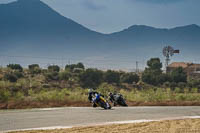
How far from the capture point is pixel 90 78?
55969 mm

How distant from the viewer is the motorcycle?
56.9 feet

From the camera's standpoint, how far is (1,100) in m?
22.9

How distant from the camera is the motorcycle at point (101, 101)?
→ 17.3 m

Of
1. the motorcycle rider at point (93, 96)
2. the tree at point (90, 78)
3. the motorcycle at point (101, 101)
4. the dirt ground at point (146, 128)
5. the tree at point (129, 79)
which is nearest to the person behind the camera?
the dirt ground at point (146, 128)

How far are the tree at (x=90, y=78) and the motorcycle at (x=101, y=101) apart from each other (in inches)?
1393

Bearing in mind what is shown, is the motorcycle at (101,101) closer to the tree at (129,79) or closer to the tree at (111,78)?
the tree at (111,78)

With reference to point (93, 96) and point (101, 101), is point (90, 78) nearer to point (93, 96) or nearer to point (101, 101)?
point (93, 96)

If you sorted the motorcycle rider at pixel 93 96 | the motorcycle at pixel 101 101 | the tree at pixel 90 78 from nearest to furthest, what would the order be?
the motorcycle at pixel 101 101 < the motorcycle rider at pixel 93 96 < the tree at pixel 90 78

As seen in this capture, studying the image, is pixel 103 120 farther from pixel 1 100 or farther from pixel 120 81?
pixel 120 81

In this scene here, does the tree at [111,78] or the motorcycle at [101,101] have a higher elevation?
the tree at [111,78]

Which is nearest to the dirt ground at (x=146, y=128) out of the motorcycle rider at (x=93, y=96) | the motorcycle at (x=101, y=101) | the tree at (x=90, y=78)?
the motorcycle at (x=101, y=101)

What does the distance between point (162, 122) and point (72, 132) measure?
11.9 ft

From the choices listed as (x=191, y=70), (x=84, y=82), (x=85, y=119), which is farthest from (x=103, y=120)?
(x=191, y=70)

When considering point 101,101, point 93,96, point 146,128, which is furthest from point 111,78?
point 146,128
